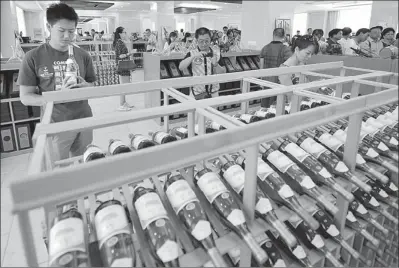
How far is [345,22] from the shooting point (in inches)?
758

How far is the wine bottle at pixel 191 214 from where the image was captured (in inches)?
36.4

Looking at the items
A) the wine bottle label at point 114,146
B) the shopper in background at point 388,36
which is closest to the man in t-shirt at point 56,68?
the wine bottle label at point 114,146

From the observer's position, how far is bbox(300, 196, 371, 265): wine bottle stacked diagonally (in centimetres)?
118

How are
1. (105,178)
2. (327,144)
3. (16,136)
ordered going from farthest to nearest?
(16,136) → (327,144) → (105,178)

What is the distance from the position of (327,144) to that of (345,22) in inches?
832

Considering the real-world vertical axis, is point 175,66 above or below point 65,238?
above

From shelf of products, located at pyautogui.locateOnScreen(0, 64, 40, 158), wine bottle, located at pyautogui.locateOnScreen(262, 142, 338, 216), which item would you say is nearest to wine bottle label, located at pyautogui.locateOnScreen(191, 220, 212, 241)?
wine bottle, located at pyautogui.locateOnScreen(262, 142, 338, 216)

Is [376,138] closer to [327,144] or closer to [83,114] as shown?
[327,144]

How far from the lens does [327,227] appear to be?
4.01 ft

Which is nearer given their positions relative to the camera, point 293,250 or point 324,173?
point 293,250

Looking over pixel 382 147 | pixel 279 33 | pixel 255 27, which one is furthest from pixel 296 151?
pixel 255 27

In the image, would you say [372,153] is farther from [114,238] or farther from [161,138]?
[114,238]

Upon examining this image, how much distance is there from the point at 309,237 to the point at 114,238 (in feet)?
2.47

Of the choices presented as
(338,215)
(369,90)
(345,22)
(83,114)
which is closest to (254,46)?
(369,90)
